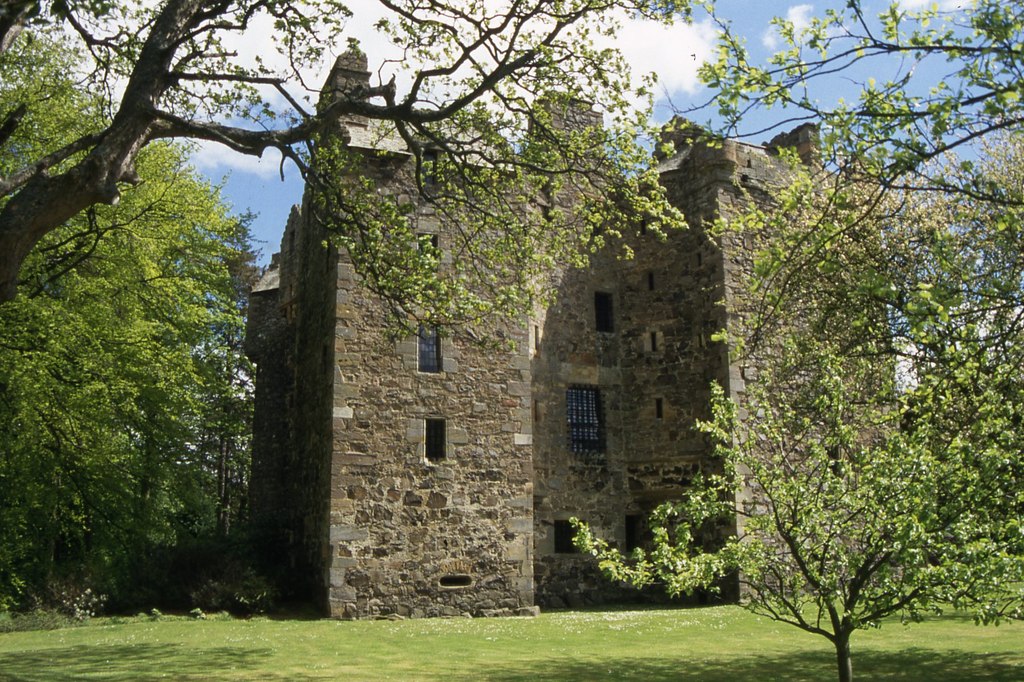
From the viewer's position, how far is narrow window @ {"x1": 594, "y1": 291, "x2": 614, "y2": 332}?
22969 mm

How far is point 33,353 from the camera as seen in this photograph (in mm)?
15867

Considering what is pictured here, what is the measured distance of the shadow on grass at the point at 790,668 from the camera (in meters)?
10.9

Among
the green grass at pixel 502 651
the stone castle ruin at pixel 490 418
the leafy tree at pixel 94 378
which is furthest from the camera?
the stone castle ruin at pixel 490 418

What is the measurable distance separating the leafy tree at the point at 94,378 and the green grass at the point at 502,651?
2.47 meters

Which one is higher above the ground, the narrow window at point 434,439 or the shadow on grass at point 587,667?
the narrow window at point 434,439

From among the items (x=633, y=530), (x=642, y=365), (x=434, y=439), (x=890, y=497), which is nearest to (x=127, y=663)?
(x=434, y=439)

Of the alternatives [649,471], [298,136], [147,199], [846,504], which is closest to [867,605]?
[846,504]

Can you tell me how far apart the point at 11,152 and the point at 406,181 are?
312 inches

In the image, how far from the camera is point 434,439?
18.8 meters

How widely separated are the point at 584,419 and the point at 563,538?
2.84 m

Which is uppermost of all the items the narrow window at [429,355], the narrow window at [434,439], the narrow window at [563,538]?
the narrow window at [429,355]

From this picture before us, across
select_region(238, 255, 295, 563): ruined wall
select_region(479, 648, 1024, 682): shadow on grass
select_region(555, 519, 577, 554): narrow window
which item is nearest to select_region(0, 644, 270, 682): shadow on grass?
select_region(479, 648, 1024, 682): shadow on grass

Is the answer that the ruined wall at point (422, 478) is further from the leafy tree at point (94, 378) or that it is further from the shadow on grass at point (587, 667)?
the shadow on grass at point (587, 667)

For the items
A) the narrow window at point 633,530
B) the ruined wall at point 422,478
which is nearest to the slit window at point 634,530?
the narrow window at point 633,530
